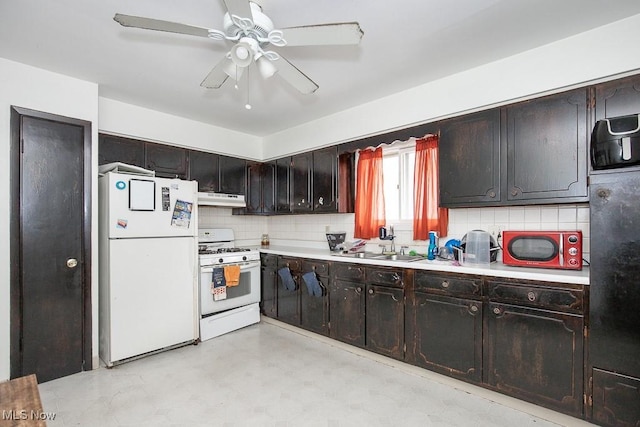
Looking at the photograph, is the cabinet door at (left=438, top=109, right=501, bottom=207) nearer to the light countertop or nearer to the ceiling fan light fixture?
the light countertop

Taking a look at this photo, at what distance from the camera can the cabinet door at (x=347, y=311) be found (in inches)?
120

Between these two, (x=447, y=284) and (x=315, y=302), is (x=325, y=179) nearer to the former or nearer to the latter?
(x=315, y=302)

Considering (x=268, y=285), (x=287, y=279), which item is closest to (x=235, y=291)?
(x=268, y=285)

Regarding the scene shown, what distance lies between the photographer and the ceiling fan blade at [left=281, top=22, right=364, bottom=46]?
1.58 meters

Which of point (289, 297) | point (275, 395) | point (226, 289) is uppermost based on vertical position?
point (226, 289)

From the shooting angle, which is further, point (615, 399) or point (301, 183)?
point (301, 183)

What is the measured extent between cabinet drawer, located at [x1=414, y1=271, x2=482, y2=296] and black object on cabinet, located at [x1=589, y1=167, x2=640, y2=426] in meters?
0.66

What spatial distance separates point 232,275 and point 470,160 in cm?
274

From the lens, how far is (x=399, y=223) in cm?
349

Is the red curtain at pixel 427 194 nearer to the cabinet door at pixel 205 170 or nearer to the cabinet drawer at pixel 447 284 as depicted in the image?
the cabinet drawer at pixel 447 284

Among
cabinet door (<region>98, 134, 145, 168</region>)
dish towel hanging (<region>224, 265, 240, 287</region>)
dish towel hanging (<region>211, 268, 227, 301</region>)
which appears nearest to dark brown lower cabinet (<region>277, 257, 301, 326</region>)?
dish towel hanging (<region>224, 265, 240, 287</region>)

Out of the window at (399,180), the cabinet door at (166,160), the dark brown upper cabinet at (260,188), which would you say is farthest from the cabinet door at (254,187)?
the window at (399,180)

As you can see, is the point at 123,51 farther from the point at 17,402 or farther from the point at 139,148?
the point at 17,402

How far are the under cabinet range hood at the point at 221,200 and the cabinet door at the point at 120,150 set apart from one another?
2.37ft
